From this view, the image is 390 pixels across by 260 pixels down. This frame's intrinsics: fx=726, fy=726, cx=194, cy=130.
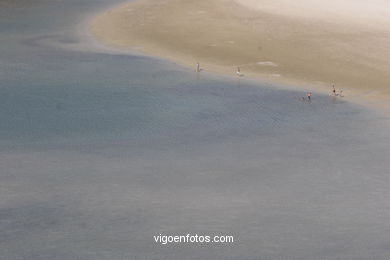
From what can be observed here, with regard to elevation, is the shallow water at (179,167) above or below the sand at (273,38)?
below

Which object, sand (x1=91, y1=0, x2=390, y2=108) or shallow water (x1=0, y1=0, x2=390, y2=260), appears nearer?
shallow water (x1=0, y1=0, x2=390, y2=260)

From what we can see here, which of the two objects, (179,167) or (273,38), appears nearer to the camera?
(179,167)

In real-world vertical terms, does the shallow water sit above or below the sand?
below

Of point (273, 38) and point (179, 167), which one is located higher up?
point (273, 38)

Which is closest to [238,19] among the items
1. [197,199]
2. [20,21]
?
[20,21]
